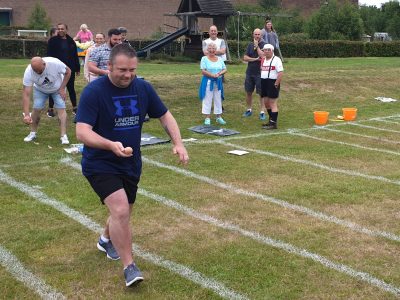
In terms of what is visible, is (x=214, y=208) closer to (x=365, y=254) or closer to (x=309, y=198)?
(x=309, y=198)

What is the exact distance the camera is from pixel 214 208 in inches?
222

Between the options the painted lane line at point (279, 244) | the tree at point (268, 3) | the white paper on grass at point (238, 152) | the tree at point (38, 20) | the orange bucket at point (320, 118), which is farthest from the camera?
the tree at point (268, 3)

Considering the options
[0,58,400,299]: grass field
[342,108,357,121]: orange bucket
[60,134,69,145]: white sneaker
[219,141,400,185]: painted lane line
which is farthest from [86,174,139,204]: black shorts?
[342,108,357,121]: orange bucket

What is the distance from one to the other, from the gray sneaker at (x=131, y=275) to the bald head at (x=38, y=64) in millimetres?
4766

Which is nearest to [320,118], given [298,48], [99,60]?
[99,60]

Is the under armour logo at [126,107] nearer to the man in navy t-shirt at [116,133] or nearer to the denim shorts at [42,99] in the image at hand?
the man in navy t-shirt at [116,133]

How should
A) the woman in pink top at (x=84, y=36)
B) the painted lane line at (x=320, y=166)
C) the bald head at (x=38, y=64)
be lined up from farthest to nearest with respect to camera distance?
the woman in pink top at (x=84, y=36) < the bald head at (x=38, y=64) < the painted lane line at (x=320, y=166)

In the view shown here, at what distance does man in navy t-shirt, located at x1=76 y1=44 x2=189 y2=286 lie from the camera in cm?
362

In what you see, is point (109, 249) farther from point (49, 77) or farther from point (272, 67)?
point (272, 67)

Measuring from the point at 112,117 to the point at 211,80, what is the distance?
21.8 feet

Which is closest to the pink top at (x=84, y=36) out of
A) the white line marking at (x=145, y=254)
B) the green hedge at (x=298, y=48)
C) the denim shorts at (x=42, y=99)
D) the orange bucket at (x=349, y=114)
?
the denim shorts at (x=42, y=99)

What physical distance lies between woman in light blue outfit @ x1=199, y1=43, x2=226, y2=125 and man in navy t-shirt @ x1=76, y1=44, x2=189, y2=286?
629cm

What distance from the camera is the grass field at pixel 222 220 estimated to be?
3930 mm

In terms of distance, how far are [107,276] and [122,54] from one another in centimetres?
172
